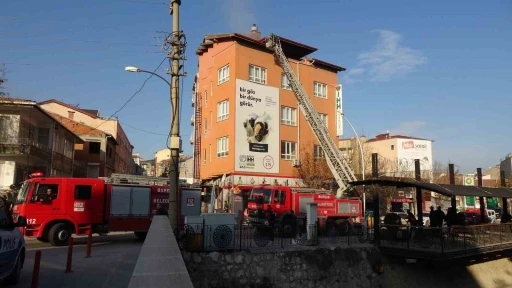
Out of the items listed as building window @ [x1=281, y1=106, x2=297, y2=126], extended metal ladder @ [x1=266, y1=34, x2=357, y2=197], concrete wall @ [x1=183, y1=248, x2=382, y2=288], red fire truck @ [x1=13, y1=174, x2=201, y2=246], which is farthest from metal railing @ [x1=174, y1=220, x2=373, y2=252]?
building window @ [x1=281, y1=106, x2=297, y2=126]

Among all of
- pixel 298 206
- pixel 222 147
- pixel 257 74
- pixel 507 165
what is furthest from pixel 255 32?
pixel 507 165

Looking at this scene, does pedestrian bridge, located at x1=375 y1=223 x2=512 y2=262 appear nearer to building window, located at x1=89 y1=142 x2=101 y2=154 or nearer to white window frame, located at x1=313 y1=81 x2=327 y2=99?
white window frame, located at x1=313 y1=81 x2=327 y2=99

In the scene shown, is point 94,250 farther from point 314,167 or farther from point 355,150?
point 355,150

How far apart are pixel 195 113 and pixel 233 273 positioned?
98.6 feet

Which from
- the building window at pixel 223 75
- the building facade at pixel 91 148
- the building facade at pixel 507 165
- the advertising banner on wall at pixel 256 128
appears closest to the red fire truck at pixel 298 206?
the advertising banner on wall at pixel 256 128

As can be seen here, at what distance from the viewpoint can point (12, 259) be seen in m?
8.94

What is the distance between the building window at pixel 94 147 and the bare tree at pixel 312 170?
24573 millimetres

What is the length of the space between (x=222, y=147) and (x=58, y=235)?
21058 mm

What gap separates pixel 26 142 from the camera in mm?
27578

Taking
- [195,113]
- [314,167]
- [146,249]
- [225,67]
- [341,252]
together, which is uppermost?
[225,67]

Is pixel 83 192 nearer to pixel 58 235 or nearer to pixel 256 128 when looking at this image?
pixel 58 235

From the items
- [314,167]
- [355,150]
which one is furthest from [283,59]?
[355,150]

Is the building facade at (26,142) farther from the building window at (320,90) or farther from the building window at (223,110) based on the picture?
the building window at (320,90)

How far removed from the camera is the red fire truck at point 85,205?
1745cm
